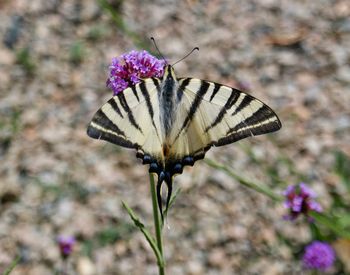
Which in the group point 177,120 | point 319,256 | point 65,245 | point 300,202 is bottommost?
point 65,245

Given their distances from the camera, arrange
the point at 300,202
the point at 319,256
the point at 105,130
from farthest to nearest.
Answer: the point at 319,256 < the point at 300,202 < the point at 105,130

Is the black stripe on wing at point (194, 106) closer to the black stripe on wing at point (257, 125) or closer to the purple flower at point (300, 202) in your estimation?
the black stripe on wing at point (257, 125)

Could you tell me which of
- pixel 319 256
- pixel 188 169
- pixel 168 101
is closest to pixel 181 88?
pixel 168 101

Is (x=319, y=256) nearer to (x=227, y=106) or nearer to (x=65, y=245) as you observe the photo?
(x=227, y=106)

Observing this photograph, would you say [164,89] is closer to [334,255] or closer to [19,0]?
[334,255]

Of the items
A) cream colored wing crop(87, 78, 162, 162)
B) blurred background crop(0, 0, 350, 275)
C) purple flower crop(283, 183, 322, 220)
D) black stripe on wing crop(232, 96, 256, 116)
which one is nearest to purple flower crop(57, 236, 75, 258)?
blurred background crop(0, 0, 350, 275)

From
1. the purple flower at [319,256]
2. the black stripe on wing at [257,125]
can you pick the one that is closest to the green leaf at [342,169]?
the purple flower at [319,256]
